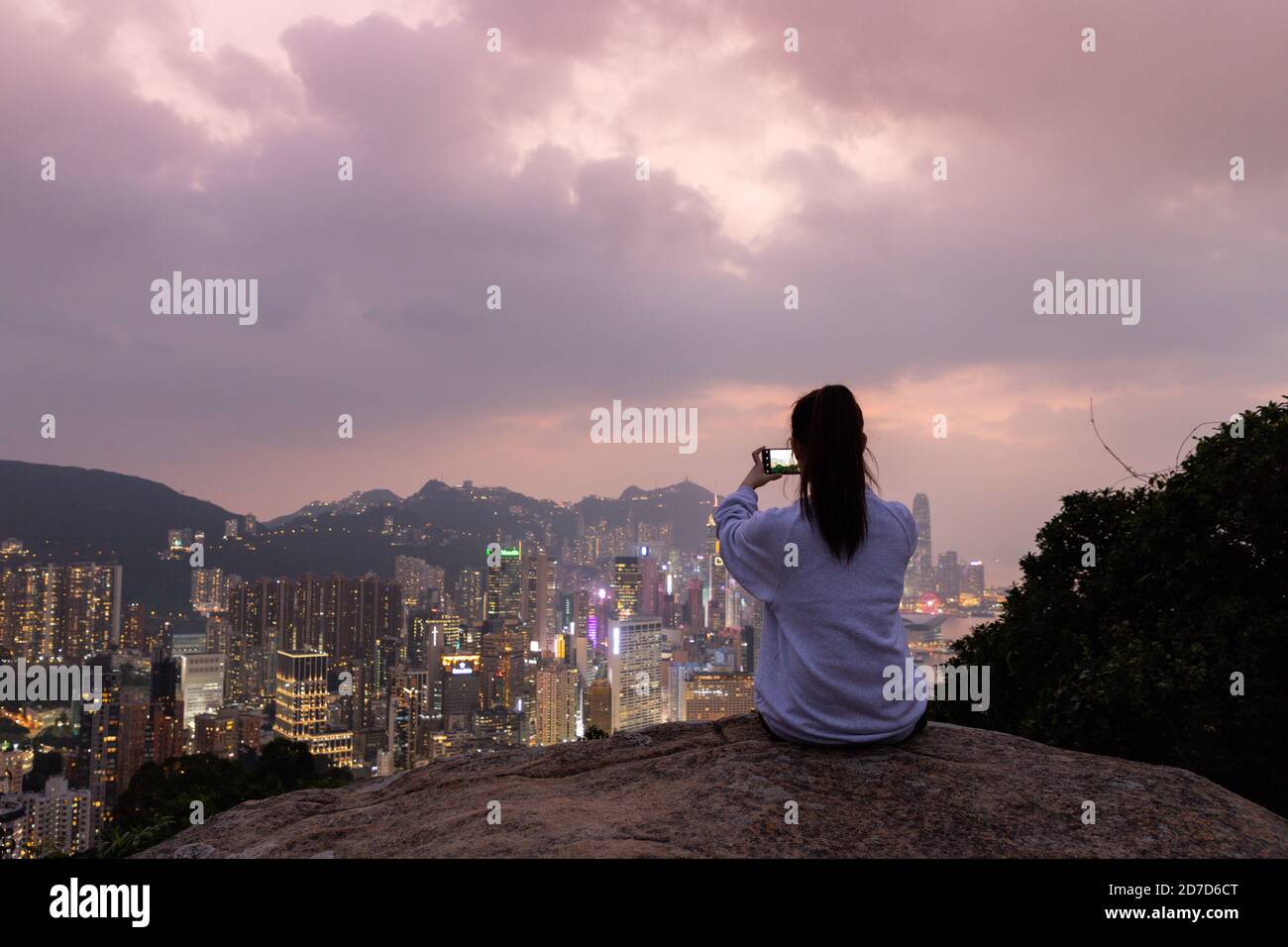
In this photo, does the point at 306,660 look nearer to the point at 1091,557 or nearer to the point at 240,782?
the point at 240,782

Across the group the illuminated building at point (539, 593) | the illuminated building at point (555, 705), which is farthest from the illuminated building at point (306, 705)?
the illuminated building at point (539, 593)

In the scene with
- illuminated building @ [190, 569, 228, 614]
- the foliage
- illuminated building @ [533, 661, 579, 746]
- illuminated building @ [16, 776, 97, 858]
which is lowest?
illuminated building @ [533, 661, 579, 746]

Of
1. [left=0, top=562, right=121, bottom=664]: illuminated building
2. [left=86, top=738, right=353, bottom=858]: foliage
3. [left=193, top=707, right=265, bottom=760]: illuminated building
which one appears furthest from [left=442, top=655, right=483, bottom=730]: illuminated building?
[left=86, top=738, right=353, bottom=858]: foliage

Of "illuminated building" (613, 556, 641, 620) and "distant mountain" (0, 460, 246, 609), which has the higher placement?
"distant mountain" (0, 460, 246, 609)

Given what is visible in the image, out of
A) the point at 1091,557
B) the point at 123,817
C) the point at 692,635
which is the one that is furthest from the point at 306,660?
the point at 1091,557

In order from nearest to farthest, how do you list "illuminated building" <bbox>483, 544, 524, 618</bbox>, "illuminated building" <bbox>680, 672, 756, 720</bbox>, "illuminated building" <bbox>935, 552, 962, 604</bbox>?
"illuminated building" <bbox>935, 552, 962, 604</bbox> < "illuminated building" <bbox>680, 672, 756, 720</bbox> < "illuminated building" <bbox>483, 544, 524, 618</bbox>

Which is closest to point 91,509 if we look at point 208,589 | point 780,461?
point 208,589

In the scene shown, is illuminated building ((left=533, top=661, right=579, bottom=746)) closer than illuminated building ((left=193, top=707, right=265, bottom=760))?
No

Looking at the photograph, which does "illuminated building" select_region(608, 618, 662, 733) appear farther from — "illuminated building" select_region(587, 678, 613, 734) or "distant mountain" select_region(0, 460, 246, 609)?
"distant mountain" select_region(0, 460, 246, 609)
